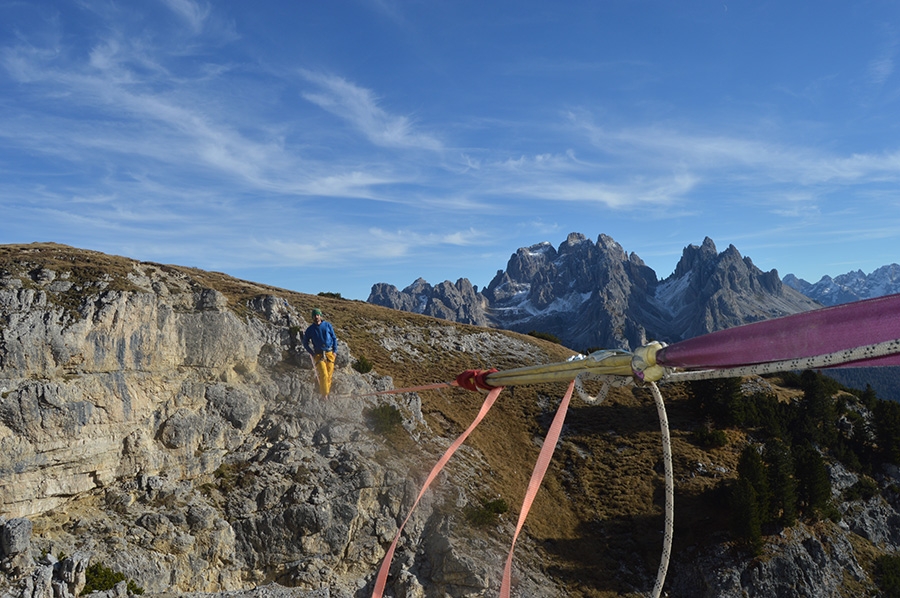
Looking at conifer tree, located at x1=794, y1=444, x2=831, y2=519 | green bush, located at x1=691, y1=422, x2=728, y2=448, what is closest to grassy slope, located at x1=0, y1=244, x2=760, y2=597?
green bush, located at x1=691, y1=422, x2=728, y2=448

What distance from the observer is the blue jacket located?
65.8ft

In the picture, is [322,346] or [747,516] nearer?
[322,346]

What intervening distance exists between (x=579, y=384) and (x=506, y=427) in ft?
98.7

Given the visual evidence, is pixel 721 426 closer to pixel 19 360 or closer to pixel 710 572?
pixel 710 572

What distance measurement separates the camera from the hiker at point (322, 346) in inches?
786

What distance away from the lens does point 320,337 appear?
798 inches

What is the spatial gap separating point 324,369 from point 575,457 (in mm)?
17615

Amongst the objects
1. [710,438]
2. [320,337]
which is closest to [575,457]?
[710,438]

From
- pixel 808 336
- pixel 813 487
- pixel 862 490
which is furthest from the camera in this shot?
pixel 862 490

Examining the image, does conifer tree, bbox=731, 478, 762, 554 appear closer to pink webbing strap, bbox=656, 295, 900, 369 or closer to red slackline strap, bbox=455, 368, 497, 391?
red slackline strap, bbox=455, 368, 497, 391

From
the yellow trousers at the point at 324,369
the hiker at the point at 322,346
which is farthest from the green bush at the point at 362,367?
the hiker at the point at 322,346

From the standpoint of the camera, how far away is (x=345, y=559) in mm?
20719

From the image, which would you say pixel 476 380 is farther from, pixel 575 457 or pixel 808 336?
pixel 575 457

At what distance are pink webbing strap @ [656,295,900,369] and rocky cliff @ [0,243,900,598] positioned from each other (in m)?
12.2
